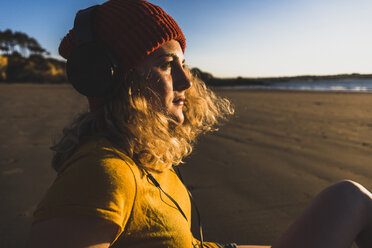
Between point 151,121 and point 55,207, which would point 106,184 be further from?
point 151,121

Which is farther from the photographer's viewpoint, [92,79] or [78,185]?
[92,79]

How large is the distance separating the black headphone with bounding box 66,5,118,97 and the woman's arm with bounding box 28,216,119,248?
20.8 inches

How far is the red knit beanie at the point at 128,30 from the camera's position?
3.19 ft

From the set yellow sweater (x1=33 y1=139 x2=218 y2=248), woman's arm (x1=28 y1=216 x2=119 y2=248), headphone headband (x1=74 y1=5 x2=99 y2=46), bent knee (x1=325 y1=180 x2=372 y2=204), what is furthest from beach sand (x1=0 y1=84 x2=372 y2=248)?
headphone headband (x1=74 y1=5 x2=99 y2=46)

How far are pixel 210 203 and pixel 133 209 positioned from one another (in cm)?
177

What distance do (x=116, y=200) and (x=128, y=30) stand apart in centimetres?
68

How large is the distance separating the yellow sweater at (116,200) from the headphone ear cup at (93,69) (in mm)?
257

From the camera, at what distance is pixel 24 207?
221 centimetres

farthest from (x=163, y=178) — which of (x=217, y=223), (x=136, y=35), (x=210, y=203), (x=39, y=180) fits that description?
(x=39, y=180)

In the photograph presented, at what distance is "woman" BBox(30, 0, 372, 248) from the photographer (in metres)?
0.62

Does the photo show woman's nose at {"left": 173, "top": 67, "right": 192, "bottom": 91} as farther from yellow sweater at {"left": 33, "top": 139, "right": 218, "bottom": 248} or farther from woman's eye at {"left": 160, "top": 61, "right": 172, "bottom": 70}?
yellow sweater at {"left": 33, "top": 139, "right": 218, "bottom": 248}

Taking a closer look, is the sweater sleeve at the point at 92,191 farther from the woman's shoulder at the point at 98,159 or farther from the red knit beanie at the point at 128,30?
the red knit beanie at the point at 128,30

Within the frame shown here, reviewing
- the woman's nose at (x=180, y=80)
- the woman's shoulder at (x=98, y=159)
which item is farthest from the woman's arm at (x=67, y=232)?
the woman's nose at (x=180, y=80)

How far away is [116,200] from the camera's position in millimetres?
649
